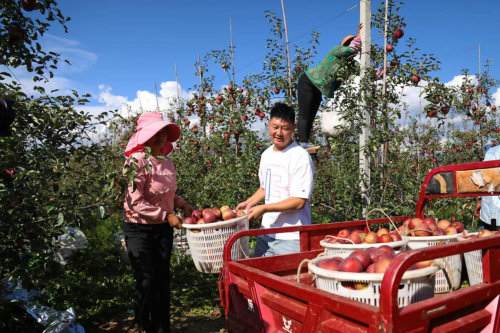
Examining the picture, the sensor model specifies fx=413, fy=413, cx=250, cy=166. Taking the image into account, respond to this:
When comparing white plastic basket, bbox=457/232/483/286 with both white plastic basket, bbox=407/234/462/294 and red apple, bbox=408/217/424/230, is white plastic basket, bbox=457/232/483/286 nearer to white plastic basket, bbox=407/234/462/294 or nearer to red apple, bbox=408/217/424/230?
white plastic basket, bbox=407/234/462/294

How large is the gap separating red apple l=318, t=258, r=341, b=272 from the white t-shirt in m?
0.86

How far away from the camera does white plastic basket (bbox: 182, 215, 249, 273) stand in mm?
2900

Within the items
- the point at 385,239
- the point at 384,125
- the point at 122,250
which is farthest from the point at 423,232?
the point at 122,250

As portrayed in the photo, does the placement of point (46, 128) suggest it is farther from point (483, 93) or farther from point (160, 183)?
point (483, 93)

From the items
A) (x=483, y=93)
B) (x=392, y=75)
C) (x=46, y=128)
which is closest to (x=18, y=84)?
(x=46, y=128)

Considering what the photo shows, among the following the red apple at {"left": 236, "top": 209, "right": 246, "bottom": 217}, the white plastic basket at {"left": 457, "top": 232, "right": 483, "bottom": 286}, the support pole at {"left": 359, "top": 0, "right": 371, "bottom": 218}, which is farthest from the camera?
the support pole at {"left": 359, "top": 0, "right": 371, "bottom": 218}

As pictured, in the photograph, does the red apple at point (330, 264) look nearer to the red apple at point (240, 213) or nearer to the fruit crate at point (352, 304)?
the fruit crate at point (352, 304)

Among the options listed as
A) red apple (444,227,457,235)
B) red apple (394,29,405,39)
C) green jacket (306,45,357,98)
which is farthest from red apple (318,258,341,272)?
red apple (394,29,405,39)

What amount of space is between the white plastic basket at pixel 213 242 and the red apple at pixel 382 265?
138cm

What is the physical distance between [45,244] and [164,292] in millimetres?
982

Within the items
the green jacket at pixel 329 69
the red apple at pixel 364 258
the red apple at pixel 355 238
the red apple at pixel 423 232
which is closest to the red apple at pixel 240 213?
the red apple at pixel 355 238

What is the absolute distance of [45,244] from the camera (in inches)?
99.1

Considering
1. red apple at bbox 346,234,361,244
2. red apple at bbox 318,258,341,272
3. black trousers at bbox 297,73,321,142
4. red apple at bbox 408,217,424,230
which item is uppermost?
black trousers at bbox 297,73,321,142

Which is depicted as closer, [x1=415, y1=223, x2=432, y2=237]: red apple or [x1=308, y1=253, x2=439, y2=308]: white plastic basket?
[x1=308, y1=253, x2=439, y2=308]: white plastic basket
